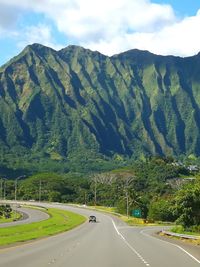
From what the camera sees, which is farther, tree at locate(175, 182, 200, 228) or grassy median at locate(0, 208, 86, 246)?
tree at locate(175, 182, 200, 228)

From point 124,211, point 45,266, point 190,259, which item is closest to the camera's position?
point 45,266

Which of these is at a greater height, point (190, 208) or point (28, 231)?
point (190, 208)

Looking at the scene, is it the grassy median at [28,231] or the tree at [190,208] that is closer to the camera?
the grassy median at [28,231]

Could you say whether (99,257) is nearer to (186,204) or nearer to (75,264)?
(75,264)

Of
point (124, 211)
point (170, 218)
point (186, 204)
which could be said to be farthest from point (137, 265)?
point (124, 211)

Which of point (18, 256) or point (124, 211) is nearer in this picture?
point (18, 256)

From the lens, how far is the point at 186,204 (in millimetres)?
77250

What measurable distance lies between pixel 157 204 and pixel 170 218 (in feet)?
20.7

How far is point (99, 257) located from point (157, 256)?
3796mm

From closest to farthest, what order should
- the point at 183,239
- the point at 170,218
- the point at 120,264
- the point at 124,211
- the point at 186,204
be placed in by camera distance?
the point at 120,264, the point at 183,239, the point at 186,204, the point at 170,218, the point at 124,211

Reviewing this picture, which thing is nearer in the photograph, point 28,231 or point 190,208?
point 190,208

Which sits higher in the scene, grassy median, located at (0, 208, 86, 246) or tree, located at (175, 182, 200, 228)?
tree, located at (175, 182, 200, 228)

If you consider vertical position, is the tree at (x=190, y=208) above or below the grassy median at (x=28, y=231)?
above

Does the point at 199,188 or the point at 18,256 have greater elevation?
the point at 199,188
